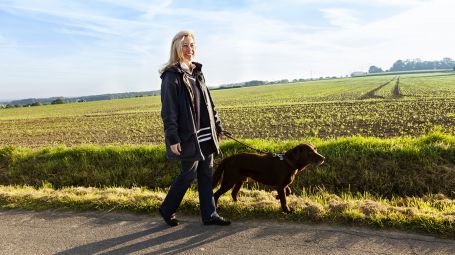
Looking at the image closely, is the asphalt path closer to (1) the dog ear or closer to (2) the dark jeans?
(2) the dark jeans

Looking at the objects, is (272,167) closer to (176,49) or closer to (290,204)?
(290,204)

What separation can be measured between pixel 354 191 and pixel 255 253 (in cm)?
405

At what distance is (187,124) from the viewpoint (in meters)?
4.32

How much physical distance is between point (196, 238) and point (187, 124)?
130 centimetres

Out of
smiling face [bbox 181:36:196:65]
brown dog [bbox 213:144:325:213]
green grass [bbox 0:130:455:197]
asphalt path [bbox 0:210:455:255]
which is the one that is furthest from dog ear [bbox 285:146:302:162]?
green grass [bbox 0:130:455:197]

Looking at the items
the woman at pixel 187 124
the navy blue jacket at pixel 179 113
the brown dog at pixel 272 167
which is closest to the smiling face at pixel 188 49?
the woman at pixel 187 124

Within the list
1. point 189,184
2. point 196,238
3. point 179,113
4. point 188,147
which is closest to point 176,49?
point 179,113

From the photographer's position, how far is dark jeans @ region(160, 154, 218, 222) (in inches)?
182

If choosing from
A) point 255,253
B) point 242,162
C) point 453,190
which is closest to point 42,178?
point 242,162

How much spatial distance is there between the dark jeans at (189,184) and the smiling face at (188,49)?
1231mm

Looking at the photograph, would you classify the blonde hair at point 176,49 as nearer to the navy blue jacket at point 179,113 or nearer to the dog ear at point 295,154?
the navy blue jacket at point 179,113

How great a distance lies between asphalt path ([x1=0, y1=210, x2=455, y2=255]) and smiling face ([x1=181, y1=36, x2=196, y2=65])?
2036 millimetres

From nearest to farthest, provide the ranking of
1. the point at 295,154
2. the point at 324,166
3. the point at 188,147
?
the point at 188,147 → the point at 295,154 → the point at 324,166

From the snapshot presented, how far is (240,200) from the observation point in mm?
5375
